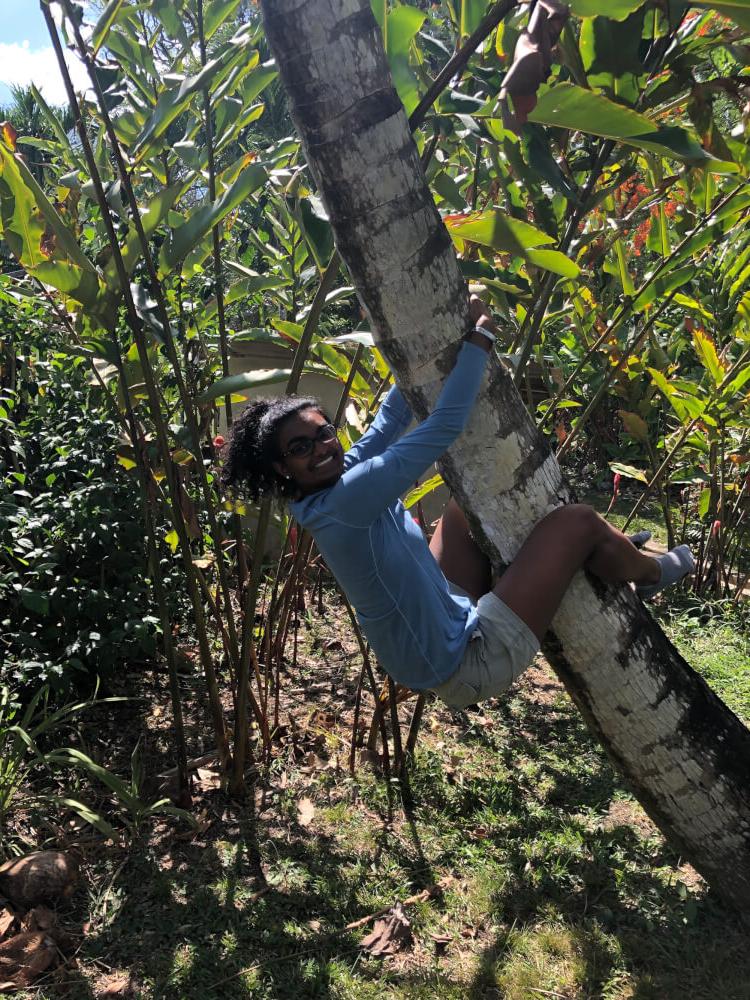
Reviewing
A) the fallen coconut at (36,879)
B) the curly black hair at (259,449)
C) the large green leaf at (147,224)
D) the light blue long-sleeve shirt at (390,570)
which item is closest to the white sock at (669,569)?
the light blue long-sleeve shirt at (390,570)

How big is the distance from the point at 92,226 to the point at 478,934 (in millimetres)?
3453

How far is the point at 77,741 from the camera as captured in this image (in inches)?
135

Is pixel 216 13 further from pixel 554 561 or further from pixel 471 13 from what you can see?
pixel 554 561

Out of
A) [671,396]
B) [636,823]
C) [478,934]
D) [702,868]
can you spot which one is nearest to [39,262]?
[478,934]

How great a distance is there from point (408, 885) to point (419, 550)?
1198 millimetres

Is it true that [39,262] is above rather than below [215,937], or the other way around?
above

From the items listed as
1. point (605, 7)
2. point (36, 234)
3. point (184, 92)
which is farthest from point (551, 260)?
point (36, 234)

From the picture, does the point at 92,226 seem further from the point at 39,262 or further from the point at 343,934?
the point at 343,934

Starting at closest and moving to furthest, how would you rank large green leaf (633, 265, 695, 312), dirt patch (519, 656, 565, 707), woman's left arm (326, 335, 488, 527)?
woman's left arm (326, 335, 488, 527) < large green leaf (633, 265, 695, 312) < dirt patch (519, 656, 565, 707)

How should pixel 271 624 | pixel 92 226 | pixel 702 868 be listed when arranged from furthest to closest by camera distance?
1. pixel 92 226
2. pixel 271 624
3. pixel 702 868

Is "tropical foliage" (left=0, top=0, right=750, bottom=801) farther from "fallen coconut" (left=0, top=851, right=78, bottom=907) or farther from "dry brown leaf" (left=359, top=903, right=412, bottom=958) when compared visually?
"dry brown leaf" (left=359, top=903, right=412, bottom=958)

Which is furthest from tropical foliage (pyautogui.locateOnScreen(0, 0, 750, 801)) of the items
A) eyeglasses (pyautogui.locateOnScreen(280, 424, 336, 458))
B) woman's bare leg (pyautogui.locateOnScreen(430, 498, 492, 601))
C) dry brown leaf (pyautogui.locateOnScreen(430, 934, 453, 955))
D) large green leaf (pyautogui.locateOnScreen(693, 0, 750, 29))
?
dry brown leaf (pyautogui.locateOnScreen(430, 934, 453, 955))

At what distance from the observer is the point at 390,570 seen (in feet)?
7.09

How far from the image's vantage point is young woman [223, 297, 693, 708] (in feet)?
6.53
